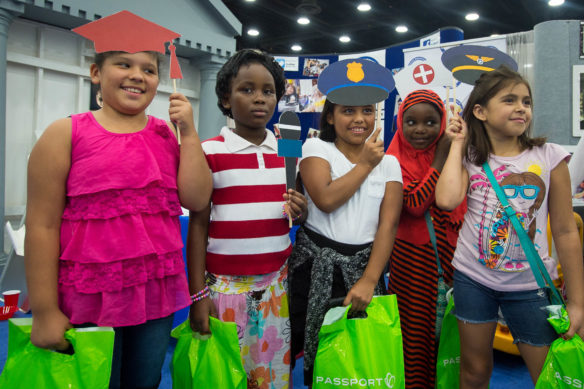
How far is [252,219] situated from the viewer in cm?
127

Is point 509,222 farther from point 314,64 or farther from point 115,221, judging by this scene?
point 314,64

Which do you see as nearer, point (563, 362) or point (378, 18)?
point (563, 362)

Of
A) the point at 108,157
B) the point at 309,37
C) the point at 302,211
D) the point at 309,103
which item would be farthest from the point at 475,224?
the point at 309,37

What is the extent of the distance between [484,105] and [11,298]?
3.36m

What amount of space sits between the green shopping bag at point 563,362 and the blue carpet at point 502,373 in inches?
41.3

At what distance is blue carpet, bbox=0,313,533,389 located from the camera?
2.07 meters

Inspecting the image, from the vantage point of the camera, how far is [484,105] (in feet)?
4.51

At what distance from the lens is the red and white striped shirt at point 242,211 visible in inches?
49.4

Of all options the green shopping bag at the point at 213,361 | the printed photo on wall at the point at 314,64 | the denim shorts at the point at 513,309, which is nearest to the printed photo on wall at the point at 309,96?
the printed photo on wall at the point at 314,64

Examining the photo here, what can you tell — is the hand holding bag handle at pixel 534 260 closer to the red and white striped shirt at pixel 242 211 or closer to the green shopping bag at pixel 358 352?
the green shopping bag at pixel 358 352

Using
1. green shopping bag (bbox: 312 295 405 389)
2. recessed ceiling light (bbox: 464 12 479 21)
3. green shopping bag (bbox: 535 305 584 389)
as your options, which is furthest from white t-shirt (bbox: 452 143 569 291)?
recessed ceiling light (bbox: 464 12 479 21)

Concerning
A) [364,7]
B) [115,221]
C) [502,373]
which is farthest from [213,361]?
[364,7]

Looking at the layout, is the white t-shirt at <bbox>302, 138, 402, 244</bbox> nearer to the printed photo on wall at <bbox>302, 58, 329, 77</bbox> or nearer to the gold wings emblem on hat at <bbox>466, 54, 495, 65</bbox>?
the gold wings emblem on hat at <bbox>466, 54, 495, 65</bbox>

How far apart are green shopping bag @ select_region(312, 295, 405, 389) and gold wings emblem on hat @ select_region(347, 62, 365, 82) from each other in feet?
2.49
